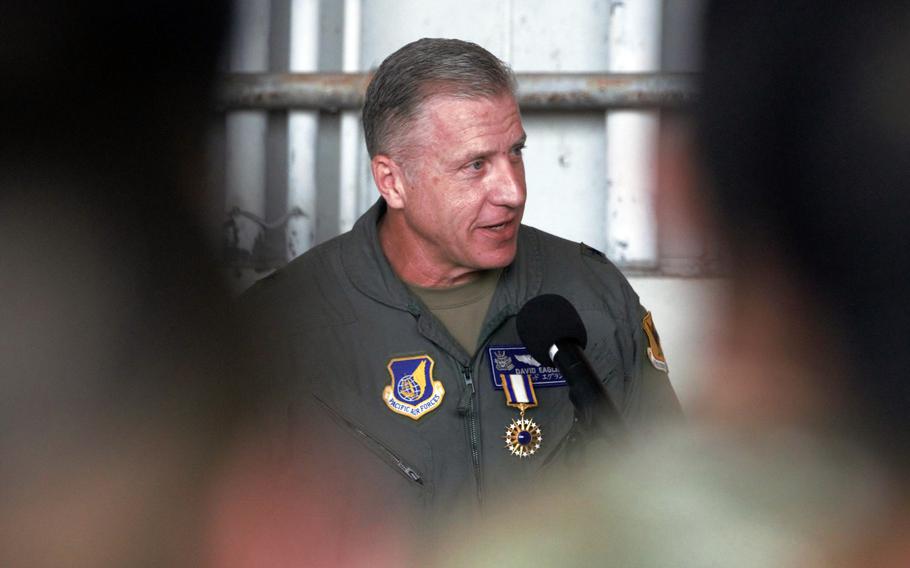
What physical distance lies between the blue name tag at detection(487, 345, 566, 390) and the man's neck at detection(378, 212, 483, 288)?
19 cm

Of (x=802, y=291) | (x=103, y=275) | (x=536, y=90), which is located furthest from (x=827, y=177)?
(x=536, y=90)

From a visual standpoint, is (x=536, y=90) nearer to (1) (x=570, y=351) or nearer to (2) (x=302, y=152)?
(2) (x=302, y=152)

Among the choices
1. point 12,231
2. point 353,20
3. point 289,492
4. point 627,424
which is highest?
point 353,20

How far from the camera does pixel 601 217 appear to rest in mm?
2254

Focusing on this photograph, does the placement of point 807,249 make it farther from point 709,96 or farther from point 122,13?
point 122,13

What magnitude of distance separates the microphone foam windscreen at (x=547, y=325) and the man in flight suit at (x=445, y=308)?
335 millimetres

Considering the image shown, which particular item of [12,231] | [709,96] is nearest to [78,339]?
[12,231]

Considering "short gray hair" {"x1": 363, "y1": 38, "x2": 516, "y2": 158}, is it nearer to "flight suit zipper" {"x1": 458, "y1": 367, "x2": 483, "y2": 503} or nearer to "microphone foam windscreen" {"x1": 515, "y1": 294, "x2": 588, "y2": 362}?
"flight suit zipper" {"x1": 458, "y1": 367, "x2": 483, "y2": 503}

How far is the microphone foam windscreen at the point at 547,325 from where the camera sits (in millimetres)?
901

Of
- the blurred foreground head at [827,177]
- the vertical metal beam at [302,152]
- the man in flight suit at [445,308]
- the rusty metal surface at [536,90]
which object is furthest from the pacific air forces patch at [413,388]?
the blurred foreground head at [827,177]

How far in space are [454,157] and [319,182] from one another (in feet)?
2.69

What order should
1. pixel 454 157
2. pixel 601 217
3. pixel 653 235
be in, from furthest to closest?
pixel 601 217 → pixel 653 235 → pixel 454 157

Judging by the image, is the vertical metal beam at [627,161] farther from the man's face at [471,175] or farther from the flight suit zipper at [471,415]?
the flight suit zipper at [471,415]

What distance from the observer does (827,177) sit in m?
0.33
